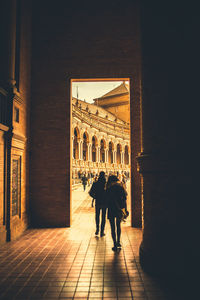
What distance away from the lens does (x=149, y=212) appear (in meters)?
5.05

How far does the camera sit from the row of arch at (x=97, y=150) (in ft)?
108

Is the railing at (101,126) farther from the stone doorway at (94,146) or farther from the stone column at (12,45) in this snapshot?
the stone column at (12,45)

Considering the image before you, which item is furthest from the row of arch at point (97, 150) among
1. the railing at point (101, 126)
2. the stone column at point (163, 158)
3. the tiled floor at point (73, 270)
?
the stone column at point (163, 158)

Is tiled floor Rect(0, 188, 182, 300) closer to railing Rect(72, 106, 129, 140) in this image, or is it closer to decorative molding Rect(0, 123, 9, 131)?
decorative molding Rect(0, 123, 9, 131)

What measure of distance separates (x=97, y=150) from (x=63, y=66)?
31.4 m

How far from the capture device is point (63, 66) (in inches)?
356

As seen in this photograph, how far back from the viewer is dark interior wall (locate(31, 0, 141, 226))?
874 centimetres

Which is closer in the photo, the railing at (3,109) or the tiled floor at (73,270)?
the tiled floor at (73,270)

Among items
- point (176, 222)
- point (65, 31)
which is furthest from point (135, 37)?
point (176, 222)

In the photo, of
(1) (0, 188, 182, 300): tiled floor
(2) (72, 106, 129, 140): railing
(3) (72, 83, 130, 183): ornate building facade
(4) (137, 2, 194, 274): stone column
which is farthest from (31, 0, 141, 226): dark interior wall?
(2) (72, 106, 129, 140): railing

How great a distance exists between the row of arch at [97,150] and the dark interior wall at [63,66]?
22790 mm

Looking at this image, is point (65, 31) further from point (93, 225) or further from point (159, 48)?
point (93, 225)

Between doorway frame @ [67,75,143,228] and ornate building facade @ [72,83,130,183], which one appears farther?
ornate building facade @ [72,83,130,183]

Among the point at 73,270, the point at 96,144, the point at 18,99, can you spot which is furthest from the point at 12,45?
the point at 96,144
